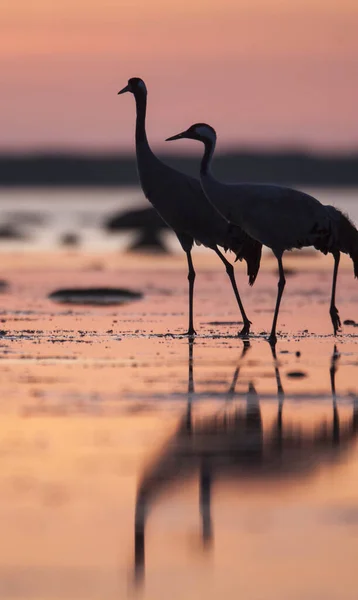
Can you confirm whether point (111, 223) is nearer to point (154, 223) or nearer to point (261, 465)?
point (154, 223)

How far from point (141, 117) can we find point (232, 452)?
11.0 metres

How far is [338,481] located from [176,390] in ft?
12.5

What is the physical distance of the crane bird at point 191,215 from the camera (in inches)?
734

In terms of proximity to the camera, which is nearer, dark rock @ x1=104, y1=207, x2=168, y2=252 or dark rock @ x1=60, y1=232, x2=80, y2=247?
dark rock @ x1=104, y1=207, x2=168, y2=252

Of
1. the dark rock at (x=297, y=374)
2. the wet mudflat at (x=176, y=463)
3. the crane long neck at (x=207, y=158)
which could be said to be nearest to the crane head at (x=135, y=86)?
the crane long neck at (x=207, y=158)

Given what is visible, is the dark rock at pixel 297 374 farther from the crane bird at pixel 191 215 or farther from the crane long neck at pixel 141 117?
the crane long neck at pixel 141 117

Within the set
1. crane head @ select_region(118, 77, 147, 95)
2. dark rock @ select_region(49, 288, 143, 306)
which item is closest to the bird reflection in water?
crane head @ select_region(118, 77, 147, 95)

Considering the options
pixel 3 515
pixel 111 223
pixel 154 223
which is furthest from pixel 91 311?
pixel 111 223

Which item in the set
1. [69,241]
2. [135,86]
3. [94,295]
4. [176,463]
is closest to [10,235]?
[69,241]

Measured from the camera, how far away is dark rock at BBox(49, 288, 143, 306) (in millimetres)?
22344

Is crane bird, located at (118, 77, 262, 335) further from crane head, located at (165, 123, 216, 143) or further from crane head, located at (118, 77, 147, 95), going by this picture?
crane head, located at (118, 77, 147, 95)

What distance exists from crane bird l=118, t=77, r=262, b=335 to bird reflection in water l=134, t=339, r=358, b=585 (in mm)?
7027

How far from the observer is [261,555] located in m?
7.12

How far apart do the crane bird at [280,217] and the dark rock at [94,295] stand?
4.69 m
